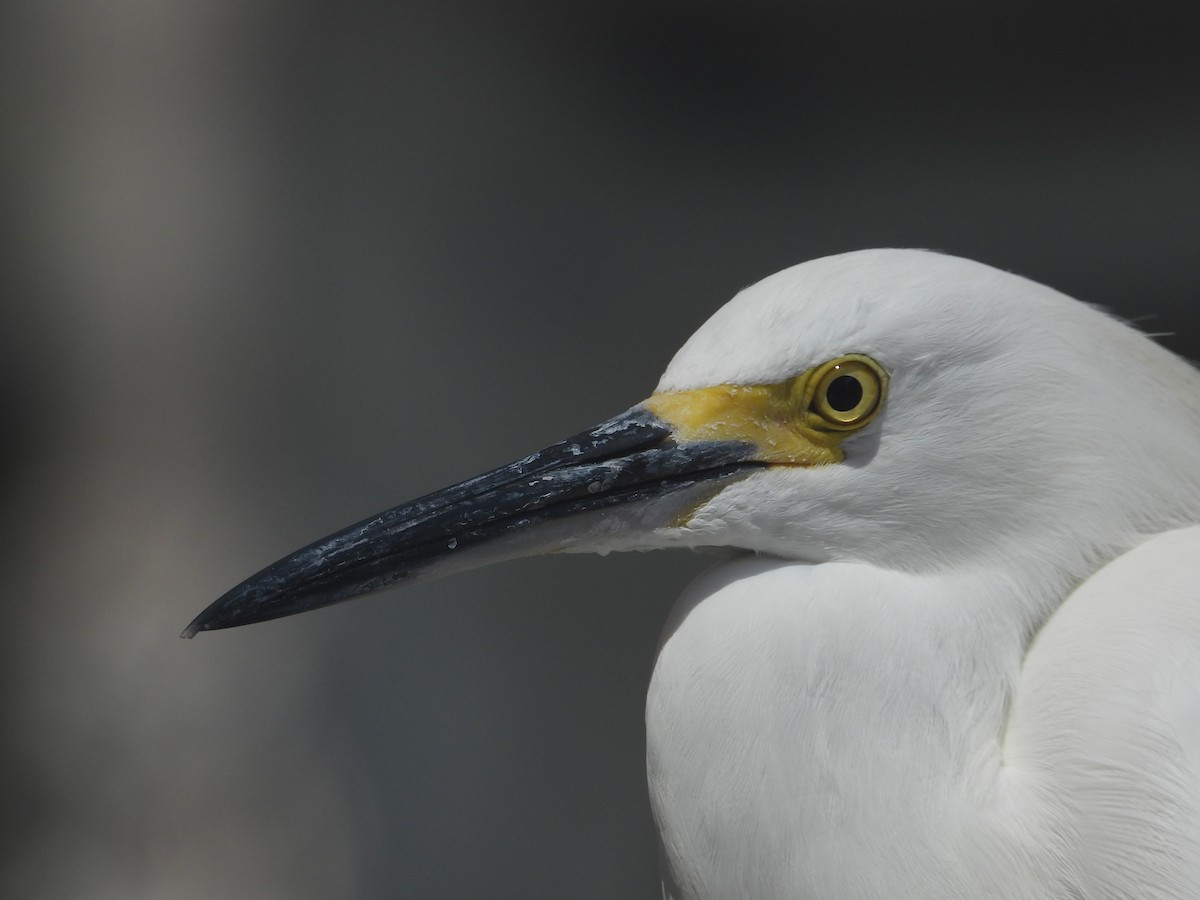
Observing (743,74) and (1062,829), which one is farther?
(743,74)

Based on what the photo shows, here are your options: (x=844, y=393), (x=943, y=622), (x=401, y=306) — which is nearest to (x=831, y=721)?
(x=943, y=622)

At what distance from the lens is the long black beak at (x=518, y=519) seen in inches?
30.0

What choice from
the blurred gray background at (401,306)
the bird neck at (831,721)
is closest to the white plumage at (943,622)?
the bird neck at (831,721)

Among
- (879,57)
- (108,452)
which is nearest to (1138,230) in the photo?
(879,57)

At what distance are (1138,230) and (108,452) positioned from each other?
77.5 inches

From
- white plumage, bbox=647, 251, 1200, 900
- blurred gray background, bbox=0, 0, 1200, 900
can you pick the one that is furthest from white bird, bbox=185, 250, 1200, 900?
blurred gray background, bbox=0, 0, 1200, 900

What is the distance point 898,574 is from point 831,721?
0.37 feet

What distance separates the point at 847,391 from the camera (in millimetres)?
723

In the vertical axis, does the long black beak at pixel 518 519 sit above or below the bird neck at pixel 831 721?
above

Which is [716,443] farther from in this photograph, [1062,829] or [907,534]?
[1062,829]

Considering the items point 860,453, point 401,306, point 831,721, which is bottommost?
point 831,721

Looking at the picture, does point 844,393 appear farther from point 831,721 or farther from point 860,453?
point 831,721

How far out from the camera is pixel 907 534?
73 cm

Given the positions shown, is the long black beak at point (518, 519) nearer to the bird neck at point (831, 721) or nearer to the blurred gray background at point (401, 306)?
the bird neck at point (831, 721)
